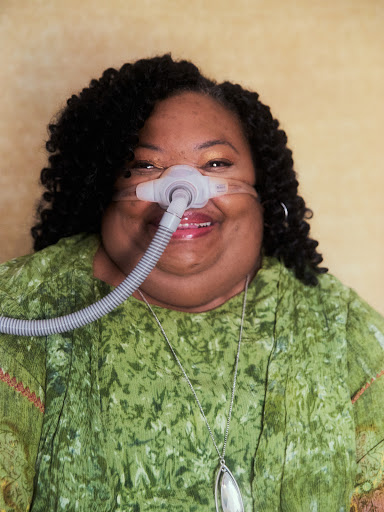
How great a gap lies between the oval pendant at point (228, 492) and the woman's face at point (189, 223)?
1.56 ft

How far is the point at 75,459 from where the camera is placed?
1.55m

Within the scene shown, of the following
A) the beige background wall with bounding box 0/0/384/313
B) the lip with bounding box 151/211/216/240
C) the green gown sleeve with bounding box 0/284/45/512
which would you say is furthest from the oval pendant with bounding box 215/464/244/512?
the beige background wall with bounding box 0/0/384/313

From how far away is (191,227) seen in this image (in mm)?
1786

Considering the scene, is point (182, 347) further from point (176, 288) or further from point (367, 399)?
point (367, 399)

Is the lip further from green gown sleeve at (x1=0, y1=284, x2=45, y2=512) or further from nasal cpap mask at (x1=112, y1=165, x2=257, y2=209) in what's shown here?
green gown sleeve at (x1=0, y1=284, x2=45, y2=512)

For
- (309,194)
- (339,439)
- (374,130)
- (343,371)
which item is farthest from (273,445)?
(374,130)

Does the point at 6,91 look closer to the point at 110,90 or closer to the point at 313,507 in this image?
the point at 110,90

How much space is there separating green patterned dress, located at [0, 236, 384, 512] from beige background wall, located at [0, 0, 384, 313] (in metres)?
0.78

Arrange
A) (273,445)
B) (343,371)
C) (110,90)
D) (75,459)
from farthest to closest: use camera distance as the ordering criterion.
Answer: (110,90) < (343,371) < (273,445) < (75,459)

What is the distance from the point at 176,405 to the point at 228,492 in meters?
0.24

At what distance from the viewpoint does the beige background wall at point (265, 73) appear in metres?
2.48

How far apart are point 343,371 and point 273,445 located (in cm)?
28

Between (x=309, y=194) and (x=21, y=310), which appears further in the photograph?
(x=309, y=194)

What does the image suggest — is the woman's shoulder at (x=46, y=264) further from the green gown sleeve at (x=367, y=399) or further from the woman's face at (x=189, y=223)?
the green gown sleeve at (x=367, y=399)
